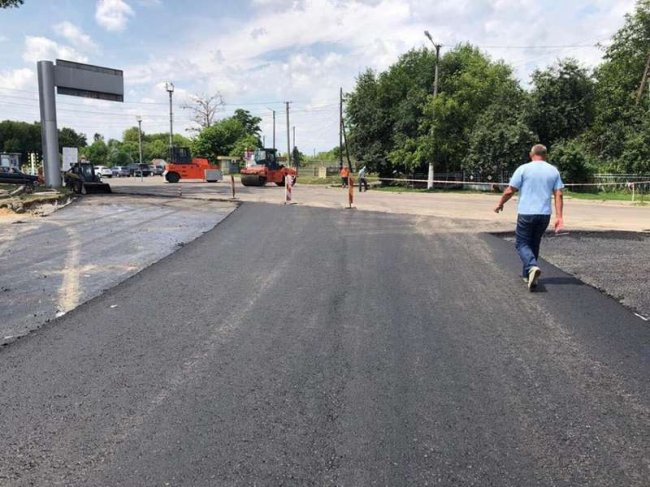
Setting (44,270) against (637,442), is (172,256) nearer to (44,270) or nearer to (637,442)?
(44,270)

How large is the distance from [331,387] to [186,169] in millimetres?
41731

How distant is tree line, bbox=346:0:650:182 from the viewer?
3591 cm

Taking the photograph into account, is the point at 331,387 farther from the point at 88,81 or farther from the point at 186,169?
the point at 186,169

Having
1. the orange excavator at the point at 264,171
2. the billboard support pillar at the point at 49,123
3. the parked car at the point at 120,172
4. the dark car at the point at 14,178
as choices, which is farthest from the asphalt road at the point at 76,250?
the parked car at the point at 120,172

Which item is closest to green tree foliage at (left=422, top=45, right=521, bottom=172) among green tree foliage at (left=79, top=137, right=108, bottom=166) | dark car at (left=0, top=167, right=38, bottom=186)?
dark car at (left=0, top=167, right=38, bottom=186)

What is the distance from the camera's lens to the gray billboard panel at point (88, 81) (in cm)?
3297

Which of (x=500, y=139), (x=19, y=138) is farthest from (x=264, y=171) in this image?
(x=19, y=138)

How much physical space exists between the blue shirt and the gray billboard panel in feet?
105

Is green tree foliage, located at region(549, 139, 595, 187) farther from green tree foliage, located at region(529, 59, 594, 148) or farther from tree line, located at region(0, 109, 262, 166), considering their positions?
tree line, located at region(0, 109, 262, 166)

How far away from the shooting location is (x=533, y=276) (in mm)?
7160

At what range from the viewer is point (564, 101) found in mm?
36312

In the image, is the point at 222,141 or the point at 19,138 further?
the point at 19,138

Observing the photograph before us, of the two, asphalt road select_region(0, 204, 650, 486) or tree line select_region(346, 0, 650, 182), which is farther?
tree line select_region(346, 0, 650, 182)

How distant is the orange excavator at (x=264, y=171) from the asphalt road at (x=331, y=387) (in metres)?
30.0
